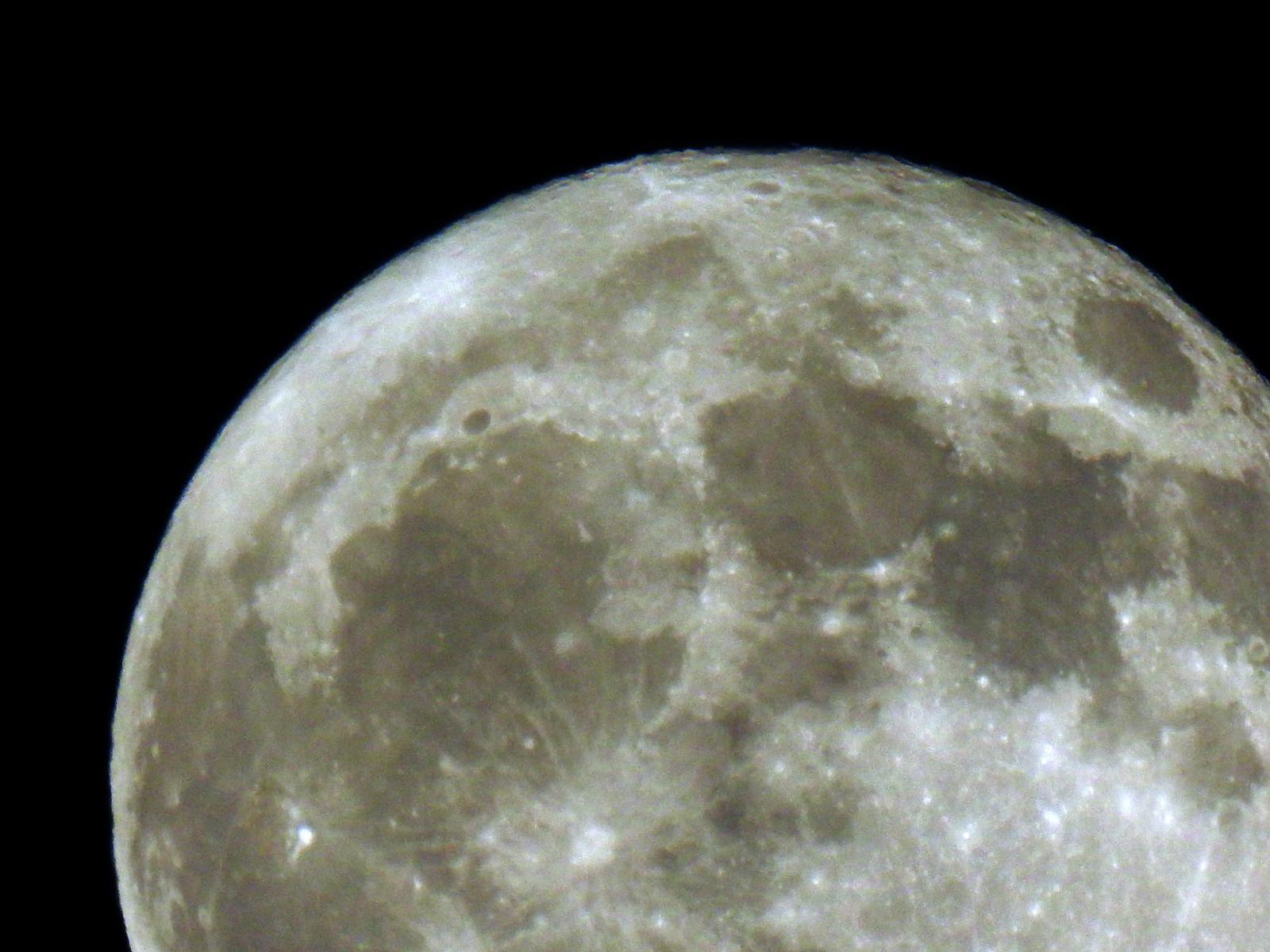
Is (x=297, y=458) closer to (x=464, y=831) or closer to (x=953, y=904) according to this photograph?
(x=464, y=831)

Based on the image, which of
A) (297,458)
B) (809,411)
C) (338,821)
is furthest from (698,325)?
(338,821)

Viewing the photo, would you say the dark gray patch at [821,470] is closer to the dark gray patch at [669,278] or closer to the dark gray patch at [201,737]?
the dark gray patch at [669,278]

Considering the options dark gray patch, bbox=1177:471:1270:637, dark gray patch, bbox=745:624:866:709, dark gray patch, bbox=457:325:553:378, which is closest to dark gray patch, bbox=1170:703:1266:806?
dark gray patch, bbox=1177:471:1270:637

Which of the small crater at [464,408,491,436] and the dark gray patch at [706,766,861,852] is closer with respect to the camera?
the dark gray patch at [706,766,861,852]

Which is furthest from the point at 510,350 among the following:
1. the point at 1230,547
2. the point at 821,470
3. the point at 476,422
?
the point at 1230,547

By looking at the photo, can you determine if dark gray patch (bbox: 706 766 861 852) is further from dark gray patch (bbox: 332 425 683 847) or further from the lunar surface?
dark gray patch (bbox: 332 425 683 847)
